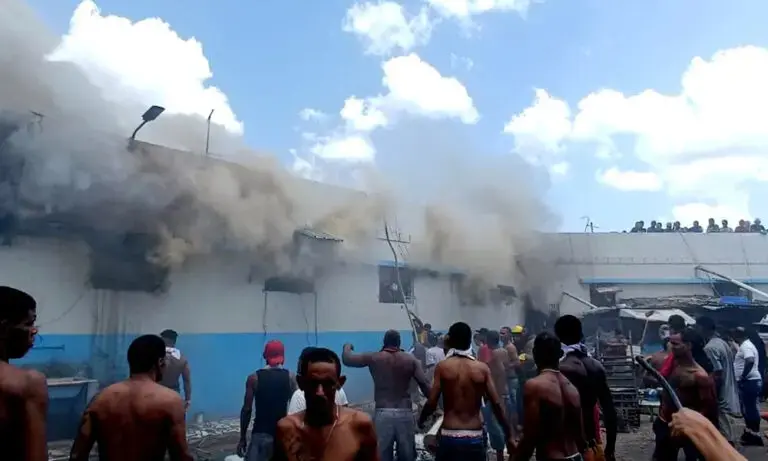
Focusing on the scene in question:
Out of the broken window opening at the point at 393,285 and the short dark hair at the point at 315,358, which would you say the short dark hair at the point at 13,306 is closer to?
the short dark hair at the point at 315,358

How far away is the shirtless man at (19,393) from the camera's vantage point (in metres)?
2.60

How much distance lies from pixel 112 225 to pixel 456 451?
25.4ft

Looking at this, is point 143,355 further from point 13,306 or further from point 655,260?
point 655,260

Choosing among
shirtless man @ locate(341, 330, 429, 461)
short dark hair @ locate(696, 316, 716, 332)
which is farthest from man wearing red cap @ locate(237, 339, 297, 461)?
short dark hair @ locate(696, 316, 716, 332)

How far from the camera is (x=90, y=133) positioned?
1039cm

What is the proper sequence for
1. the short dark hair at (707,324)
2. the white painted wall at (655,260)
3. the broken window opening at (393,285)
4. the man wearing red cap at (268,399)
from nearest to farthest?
the man wearing red cap at (268,399) → the short dark hair at (707,324) → the broken window opening at (393,285) → the white painted wall at (655,260)

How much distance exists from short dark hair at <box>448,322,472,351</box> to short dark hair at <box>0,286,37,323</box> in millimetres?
3251

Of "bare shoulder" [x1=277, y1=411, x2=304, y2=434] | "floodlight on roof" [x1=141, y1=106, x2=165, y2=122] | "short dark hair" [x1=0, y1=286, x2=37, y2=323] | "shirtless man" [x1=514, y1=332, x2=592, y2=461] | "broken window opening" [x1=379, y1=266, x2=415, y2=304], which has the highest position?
"floodlight on roof" [x1=141, y1=106, x2=165, y2=122]

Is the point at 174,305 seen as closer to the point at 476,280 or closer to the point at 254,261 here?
the point at 254,261

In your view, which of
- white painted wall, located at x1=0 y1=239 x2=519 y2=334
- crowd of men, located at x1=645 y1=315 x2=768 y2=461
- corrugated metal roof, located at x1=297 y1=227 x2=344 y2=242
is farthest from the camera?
corrugated metal roof, located at x1=297 y1=227 x2=344 y2=242

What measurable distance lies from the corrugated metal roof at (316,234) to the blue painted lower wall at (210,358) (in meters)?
2.15

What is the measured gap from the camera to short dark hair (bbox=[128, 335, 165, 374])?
328cm

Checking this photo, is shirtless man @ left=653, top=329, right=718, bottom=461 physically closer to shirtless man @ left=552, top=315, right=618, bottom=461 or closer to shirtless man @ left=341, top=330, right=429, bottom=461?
shirtless man @ left=552, top=315, right=618, bottom=461

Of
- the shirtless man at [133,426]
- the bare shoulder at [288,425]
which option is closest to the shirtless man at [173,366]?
the shirtless man at [133,426]
